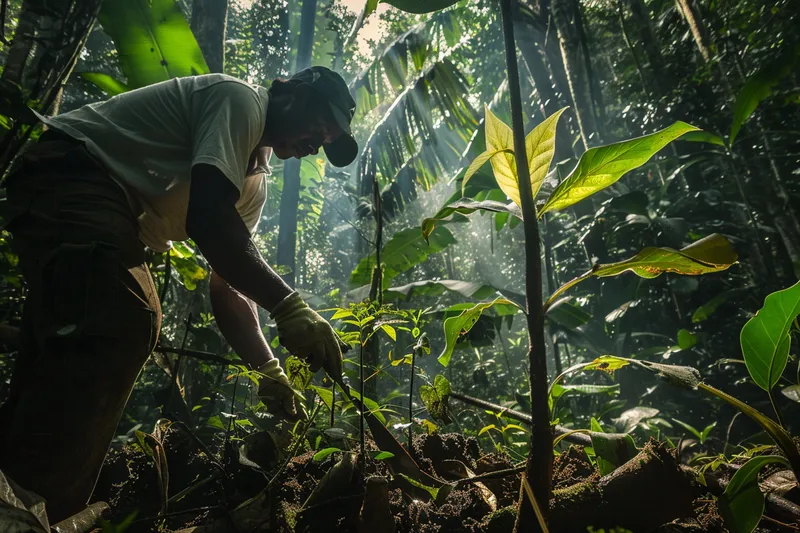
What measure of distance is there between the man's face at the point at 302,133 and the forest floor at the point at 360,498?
43.6 inches

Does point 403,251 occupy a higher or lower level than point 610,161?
higher

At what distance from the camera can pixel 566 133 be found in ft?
15.7

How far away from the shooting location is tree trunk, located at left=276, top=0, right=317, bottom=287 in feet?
21.3

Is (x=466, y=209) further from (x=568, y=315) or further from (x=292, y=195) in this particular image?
(x=292, y=195)

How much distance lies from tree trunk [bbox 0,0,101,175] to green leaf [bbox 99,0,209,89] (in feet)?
3.30

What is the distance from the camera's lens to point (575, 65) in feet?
12.6

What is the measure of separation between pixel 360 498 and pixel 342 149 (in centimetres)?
160

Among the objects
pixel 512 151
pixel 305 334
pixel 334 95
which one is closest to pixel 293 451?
pixel 305 334

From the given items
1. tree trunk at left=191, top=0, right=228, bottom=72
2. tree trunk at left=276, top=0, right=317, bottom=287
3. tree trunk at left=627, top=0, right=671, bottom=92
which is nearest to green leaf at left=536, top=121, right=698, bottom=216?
tree trunk at left=191, top=0, right=228, bottom=72

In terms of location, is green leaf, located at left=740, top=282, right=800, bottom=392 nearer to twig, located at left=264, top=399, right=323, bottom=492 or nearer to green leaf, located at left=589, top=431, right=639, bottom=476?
green leaf, located at left=589, top=431, right=639, bottom=476

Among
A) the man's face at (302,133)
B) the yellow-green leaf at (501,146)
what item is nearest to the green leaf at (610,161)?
the yellow-green leaf at (501,146)

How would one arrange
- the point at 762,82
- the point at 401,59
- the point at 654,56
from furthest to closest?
the point at 401,59
the point at 654,56
the point at 762,82

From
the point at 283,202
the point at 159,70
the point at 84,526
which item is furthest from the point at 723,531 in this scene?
the point at 283,202

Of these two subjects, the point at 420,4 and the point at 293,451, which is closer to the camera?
the point at 293,451
